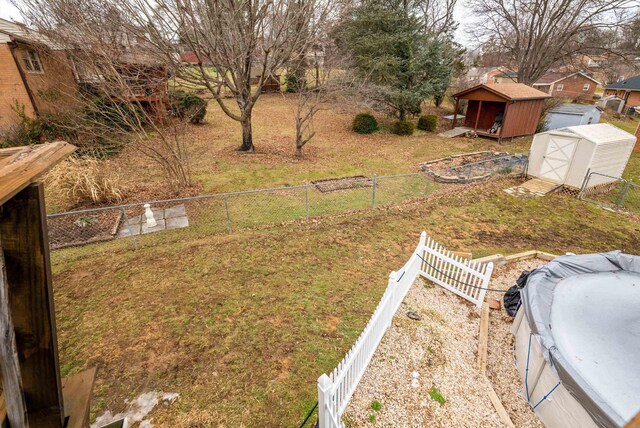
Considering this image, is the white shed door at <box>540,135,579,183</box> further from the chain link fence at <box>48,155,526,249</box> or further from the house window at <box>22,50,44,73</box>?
the house window at <box>22,50,44,73</box>

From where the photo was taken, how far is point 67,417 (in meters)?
1.85

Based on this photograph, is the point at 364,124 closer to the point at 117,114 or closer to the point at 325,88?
the point at 325,88

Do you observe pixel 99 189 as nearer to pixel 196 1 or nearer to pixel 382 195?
pixel 196 1

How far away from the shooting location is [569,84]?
152ft

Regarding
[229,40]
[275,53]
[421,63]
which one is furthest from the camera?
[421,63]

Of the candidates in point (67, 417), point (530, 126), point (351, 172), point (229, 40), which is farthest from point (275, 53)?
point (530, 126)

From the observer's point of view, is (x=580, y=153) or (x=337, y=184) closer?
(x=580, y=153)

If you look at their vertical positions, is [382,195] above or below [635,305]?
below

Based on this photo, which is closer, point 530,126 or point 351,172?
point 351,172

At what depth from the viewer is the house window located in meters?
14.7

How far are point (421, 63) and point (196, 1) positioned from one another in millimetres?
14400

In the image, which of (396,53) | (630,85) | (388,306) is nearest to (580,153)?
(388,306)

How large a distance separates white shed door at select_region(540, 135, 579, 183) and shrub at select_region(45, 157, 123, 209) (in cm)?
1672

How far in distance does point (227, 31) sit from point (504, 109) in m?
17.5
